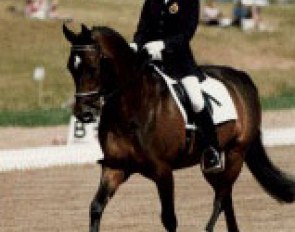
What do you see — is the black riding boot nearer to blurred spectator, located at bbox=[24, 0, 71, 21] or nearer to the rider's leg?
the rider's leg

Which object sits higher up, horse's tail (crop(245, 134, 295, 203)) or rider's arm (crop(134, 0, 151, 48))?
rider's arm (crop(134, 0, 151, 48))

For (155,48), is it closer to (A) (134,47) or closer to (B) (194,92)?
(A) (134,47)

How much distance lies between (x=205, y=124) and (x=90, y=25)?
72.3ft

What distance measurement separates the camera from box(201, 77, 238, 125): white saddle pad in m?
8.84

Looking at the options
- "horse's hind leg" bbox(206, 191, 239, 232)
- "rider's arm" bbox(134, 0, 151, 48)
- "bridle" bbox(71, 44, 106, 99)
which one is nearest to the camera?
"bridle" bbox(71, 44, 106, 99)

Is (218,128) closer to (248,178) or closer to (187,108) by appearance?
(187,108)

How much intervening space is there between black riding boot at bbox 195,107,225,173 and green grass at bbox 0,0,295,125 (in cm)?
1373

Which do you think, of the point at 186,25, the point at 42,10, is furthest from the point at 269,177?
the point at 42,10

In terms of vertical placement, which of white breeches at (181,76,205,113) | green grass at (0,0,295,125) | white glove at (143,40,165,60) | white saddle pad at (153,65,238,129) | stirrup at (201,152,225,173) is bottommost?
green grass at (0,0,295,125)

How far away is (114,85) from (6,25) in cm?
2290

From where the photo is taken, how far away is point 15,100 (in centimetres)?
2491

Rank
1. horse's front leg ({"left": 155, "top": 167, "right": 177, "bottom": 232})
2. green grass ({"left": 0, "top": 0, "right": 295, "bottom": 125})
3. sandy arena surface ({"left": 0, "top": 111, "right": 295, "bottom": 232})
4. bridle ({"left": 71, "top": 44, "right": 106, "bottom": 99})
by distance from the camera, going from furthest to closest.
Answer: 1. green grass ({"left": 0, "top": 0, "right": 295, "bottom": 125})
2. sandy arena surface ({"left": 0, "top": 111, "right": 295, "bottom": 232})
3. horse's front leg ({"left": 155, "top": 167, "right": 177, "bottom": 232})
4. bridle ({"left": 71, "top": 44, "right": 106, "bottom": 99})

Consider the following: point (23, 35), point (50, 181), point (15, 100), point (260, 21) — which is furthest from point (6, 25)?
point (50, 181)

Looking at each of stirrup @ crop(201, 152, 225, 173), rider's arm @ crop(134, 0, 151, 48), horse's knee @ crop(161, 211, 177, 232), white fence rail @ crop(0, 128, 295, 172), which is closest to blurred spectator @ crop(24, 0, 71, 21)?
white fence rail @ crop(0, 128, 295, 172)
